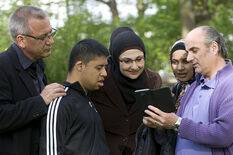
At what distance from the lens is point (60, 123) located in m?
2.60

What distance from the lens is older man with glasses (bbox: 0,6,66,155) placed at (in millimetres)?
2607

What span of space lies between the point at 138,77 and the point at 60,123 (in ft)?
3.99

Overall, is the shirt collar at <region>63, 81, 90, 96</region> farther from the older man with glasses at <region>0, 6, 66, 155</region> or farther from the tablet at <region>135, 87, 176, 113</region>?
the tablet at <region>135, 87, 176, 113</region>

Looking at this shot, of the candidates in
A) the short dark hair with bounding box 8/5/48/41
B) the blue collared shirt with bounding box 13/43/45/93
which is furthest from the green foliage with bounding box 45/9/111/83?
the short dark hair with bounding box 8/5/48/41

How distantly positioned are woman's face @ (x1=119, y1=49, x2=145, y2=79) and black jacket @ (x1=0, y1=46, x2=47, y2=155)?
967mm

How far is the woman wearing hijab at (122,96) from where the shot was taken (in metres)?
3.34

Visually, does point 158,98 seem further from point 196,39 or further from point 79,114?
point 79,114

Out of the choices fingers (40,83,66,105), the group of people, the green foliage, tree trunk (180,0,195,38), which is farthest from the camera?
tree trunk (180,0,195,38)

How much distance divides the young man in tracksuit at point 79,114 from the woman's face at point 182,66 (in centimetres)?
83

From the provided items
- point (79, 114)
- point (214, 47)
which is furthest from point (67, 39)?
point (214, 47)

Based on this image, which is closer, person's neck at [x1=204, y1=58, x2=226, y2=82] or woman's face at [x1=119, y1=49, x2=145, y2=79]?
person's neck at [x1=204, y1=58, x2=226, y2=82]

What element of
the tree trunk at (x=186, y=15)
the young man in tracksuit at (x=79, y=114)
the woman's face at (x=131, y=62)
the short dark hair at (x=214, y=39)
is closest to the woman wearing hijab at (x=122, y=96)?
the woman's face at (x=131, y=62)

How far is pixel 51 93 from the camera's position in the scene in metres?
2.73

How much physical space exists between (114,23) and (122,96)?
4.97 metres
